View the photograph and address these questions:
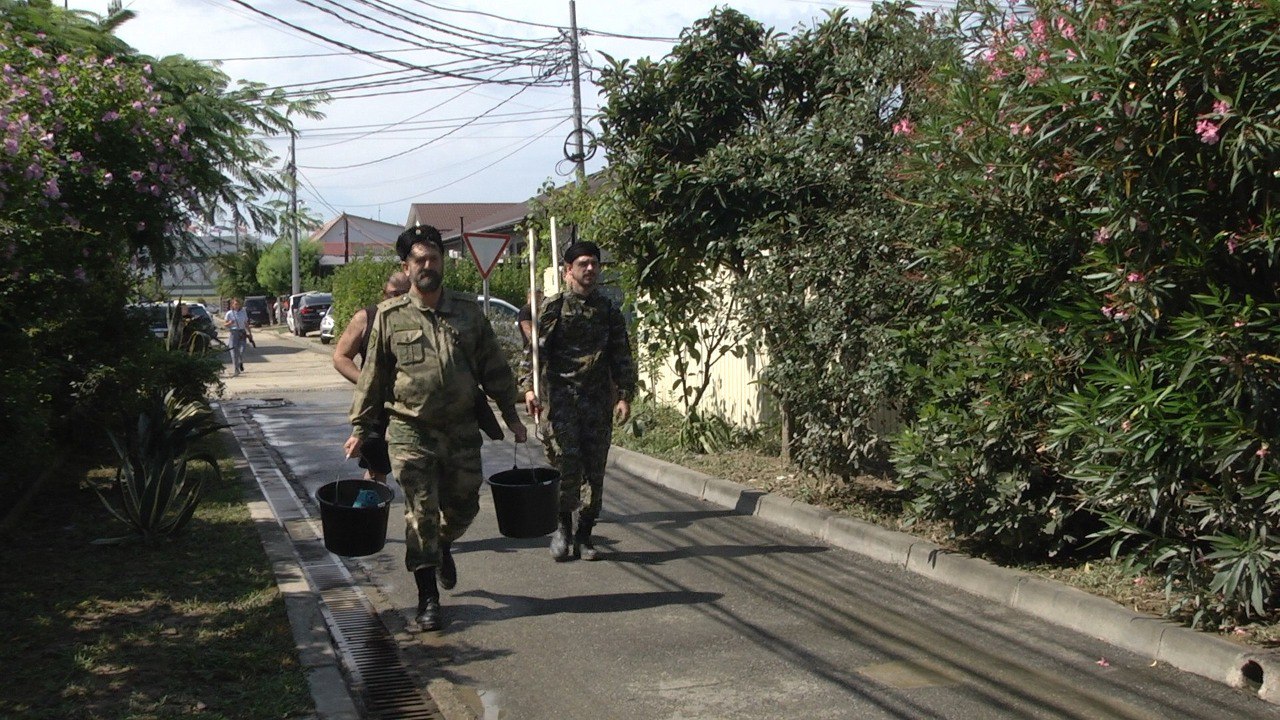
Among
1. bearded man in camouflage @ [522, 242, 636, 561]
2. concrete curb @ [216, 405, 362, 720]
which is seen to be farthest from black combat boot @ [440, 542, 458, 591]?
bearded man in camouflage @ [522, 242, 636, 561]

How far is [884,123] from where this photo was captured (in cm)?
893

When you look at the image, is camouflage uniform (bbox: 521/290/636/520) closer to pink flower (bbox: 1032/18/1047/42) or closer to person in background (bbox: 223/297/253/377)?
pink flower (bbox: 1032/18/1047/42)

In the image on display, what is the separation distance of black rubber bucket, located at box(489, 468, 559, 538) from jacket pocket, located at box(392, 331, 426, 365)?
2.78ft

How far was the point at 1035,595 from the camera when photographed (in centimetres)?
632

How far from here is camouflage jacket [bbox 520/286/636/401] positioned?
25.0ft

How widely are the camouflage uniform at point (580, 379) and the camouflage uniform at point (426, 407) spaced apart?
123 cm

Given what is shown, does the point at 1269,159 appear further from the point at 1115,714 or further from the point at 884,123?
the point at 884,123

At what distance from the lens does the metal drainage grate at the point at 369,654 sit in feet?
16.9

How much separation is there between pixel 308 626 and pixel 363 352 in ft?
5.96

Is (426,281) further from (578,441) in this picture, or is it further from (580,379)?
(578,441)

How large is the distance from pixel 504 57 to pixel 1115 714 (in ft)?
69.7

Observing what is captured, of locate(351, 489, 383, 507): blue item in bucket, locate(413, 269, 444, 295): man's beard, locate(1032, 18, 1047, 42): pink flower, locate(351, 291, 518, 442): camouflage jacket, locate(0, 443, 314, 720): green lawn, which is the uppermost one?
locate(1032, 18, 1047, 42): pink flower

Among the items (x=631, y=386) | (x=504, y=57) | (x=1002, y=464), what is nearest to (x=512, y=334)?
(x=504, y=57)

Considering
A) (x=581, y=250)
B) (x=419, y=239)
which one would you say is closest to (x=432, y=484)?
(x=419, y=239)
